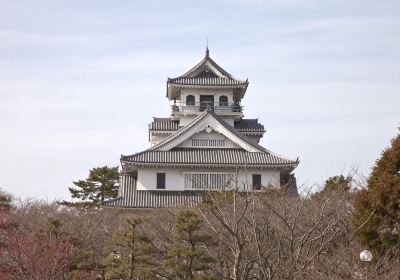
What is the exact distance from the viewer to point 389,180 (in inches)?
540

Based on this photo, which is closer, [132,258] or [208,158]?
[132,258]

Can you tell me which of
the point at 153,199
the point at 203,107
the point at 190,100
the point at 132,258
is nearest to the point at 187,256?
the point at 132,258

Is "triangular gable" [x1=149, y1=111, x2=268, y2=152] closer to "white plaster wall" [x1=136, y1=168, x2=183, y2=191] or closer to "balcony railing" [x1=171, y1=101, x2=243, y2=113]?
"white plaster wall" [x1=136, y1=168, x2=183, y2=191]

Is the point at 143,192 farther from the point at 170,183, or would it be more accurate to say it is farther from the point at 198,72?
the point at 198,72

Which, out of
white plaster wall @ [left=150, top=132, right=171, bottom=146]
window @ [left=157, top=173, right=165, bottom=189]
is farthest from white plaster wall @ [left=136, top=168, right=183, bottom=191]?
white plaster wall @ [left=150, top=132, right=171, bottom=146]

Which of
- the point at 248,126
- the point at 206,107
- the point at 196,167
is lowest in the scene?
the point at 196,167

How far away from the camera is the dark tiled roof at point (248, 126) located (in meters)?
33.9

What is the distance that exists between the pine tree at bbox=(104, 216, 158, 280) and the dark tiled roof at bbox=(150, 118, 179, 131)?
56.0ft

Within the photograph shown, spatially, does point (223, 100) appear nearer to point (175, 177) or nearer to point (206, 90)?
point (206, 90)

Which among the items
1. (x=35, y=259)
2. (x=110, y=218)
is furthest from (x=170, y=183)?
(x=35, y=259)

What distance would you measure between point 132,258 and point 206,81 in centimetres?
1971

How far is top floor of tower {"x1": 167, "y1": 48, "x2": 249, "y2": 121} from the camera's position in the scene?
112 ft

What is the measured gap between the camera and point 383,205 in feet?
45.2

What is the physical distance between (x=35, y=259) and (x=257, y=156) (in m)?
15.5
